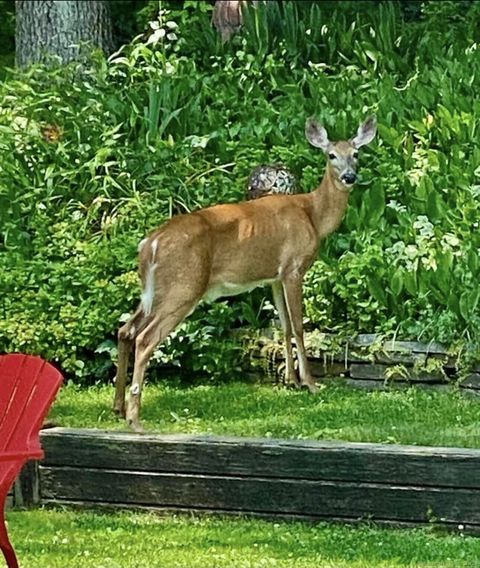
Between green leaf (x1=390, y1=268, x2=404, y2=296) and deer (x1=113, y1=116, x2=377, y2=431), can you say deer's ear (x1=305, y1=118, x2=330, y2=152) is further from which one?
green leaf (x1=390, y1=268, x2=404, y2=296)

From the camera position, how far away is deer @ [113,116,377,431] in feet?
28.8

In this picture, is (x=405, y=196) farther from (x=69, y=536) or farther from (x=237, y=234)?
(x=69, y=536)

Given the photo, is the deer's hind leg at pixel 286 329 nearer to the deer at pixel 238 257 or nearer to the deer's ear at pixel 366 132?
the deer at pixel 238 257

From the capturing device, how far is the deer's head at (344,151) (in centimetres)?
961

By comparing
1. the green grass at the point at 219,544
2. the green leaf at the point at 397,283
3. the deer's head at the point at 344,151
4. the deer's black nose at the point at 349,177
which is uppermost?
the deer's head at the point at 344,151

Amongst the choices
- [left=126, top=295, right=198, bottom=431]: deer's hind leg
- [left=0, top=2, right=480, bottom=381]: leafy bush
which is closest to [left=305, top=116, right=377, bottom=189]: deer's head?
[left=0, top=2, right=480, bottom=381]: leafy bush

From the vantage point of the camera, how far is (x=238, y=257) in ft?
30.3

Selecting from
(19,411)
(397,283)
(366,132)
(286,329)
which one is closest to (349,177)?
(366,132)

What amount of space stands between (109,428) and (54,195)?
296 centimetres

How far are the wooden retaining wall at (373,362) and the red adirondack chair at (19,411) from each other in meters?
3.12

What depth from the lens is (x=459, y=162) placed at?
35.6 feet

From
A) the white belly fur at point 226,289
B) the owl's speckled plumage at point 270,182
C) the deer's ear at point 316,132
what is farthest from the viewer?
the owl's speckled plumage at point 270,182

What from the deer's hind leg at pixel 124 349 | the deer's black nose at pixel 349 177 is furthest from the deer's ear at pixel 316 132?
the deer's hind leg at pixel 124 349

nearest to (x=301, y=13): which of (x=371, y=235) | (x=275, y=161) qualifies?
(x=275, y=161)
